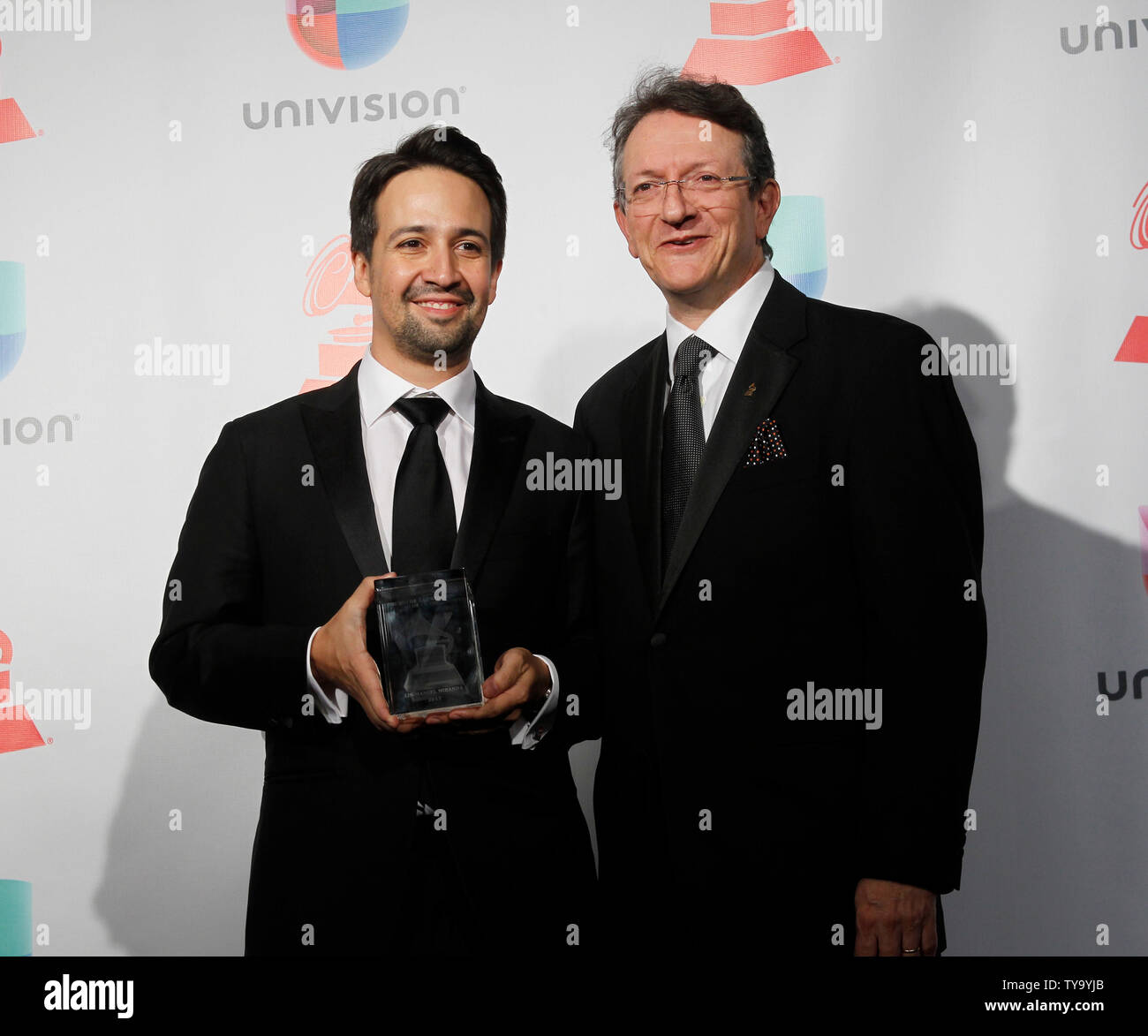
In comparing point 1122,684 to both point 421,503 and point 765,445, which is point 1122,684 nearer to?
point 765,445

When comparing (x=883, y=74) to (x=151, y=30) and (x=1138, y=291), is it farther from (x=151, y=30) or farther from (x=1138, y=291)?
(x=151, y=30)

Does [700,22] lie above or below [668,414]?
above

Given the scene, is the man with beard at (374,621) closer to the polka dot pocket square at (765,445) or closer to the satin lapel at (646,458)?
the satin lapel at (646,458)

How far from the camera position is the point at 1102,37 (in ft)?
8.21

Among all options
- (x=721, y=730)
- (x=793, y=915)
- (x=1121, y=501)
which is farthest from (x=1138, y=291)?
(x=793, y=915)

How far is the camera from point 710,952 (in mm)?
1927

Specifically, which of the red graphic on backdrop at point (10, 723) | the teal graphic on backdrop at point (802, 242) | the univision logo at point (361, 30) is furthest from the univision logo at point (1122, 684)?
the red graphic on backdrop at point (10, 723)

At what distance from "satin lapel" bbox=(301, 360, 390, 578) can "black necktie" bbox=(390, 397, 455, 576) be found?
0.04 metres

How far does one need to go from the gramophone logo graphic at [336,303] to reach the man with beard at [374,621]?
1.30 ft

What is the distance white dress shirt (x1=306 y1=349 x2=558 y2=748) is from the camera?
1.99 m

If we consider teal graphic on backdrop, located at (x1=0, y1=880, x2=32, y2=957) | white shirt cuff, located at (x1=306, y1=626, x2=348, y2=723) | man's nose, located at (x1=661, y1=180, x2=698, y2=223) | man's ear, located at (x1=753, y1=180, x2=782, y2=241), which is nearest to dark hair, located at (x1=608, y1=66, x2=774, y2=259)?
man's ear, located at (x1=753, y1=180, x2=782, y2=241)

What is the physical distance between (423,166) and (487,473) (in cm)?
61

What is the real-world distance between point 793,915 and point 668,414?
923mm

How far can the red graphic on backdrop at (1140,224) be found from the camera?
8.10 feet
